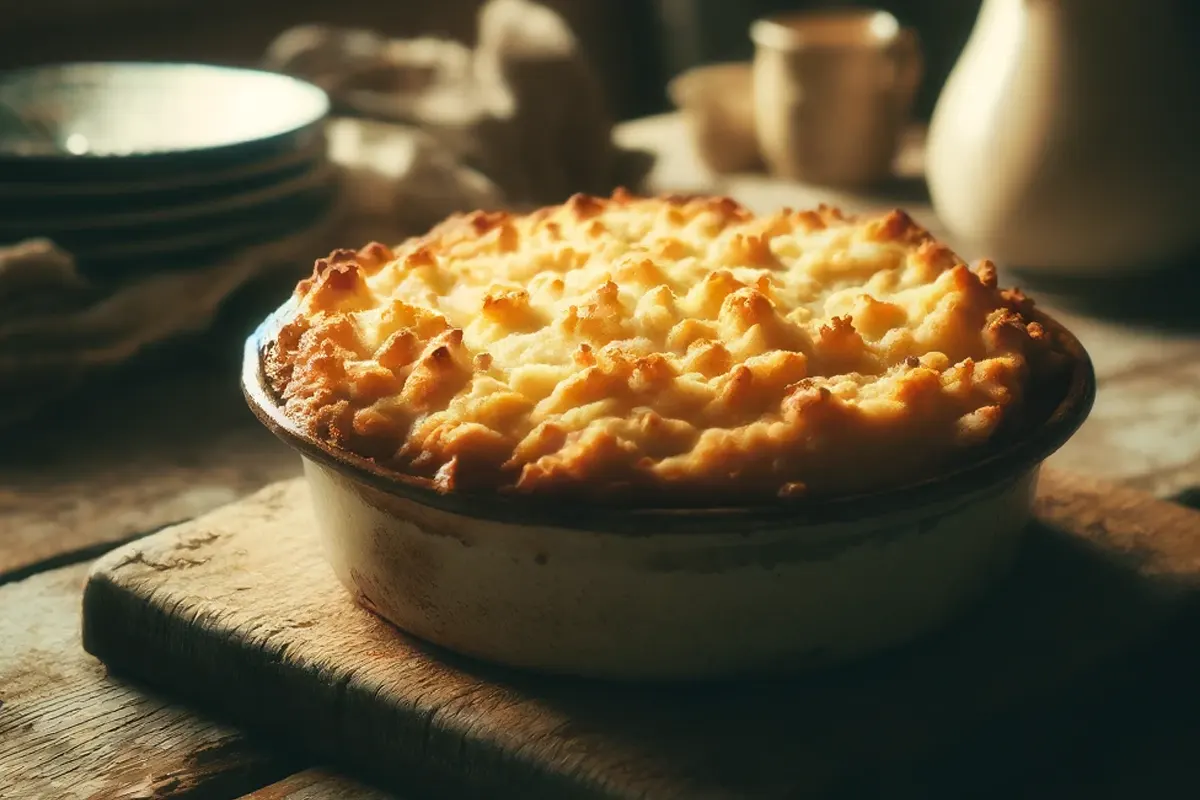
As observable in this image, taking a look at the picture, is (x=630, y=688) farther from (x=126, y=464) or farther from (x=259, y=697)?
(x=126, y=464)

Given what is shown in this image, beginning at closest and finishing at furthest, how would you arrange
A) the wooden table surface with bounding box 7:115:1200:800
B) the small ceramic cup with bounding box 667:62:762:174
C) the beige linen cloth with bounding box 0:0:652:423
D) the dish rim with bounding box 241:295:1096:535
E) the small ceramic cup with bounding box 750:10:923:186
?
the dish rim with bounding box 241:295:1096:535 < the wooden table surface with bounding box 7:115:1200:800 < the beige linen cloth with bounding box 0:0:652:423 < the small ceramic cup with bounding box 750:10:923:186 < the small ceramic cup with bounding box 667:62:762:174

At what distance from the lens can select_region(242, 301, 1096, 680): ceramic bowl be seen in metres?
0.76

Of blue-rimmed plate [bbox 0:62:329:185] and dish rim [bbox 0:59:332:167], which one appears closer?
dish rim [bbox 0:59:332:167]

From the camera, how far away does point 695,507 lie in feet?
2.49

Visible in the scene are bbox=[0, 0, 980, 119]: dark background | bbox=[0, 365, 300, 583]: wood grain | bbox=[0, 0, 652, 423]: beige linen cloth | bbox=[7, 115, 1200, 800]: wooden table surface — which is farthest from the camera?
bbox=[0, 0, 980, 119]: dark background

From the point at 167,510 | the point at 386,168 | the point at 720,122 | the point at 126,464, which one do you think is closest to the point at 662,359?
the point at 167,510

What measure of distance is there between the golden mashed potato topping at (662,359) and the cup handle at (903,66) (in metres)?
0.81

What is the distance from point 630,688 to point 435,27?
102 inches

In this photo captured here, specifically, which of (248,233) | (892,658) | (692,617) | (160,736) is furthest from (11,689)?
(248,233)

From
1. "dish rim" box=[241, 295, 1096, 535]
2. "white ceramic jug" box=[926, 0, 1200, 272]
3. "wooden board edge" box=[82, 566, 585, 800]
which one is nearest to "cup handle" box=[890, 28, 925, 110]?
"white ceramic jug" box=[926, 0, 1200, 272]

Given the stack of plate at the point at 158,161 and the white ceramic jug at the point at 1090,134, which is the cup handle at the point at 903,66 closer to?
the white ceramic jug at the point at 1090,134

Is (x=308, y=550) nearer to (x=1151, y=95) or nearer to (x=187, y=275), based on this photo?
(x=187, y=275)

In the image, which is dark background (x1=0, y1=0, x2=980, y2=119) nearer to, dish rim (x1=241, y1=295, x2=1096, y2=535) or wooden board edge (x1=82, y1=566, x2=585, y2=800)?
wooden board edge (x1=82, y1=566, x2=585, y2=800)

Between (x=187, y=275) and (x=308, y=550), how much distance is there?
22.1 inches
